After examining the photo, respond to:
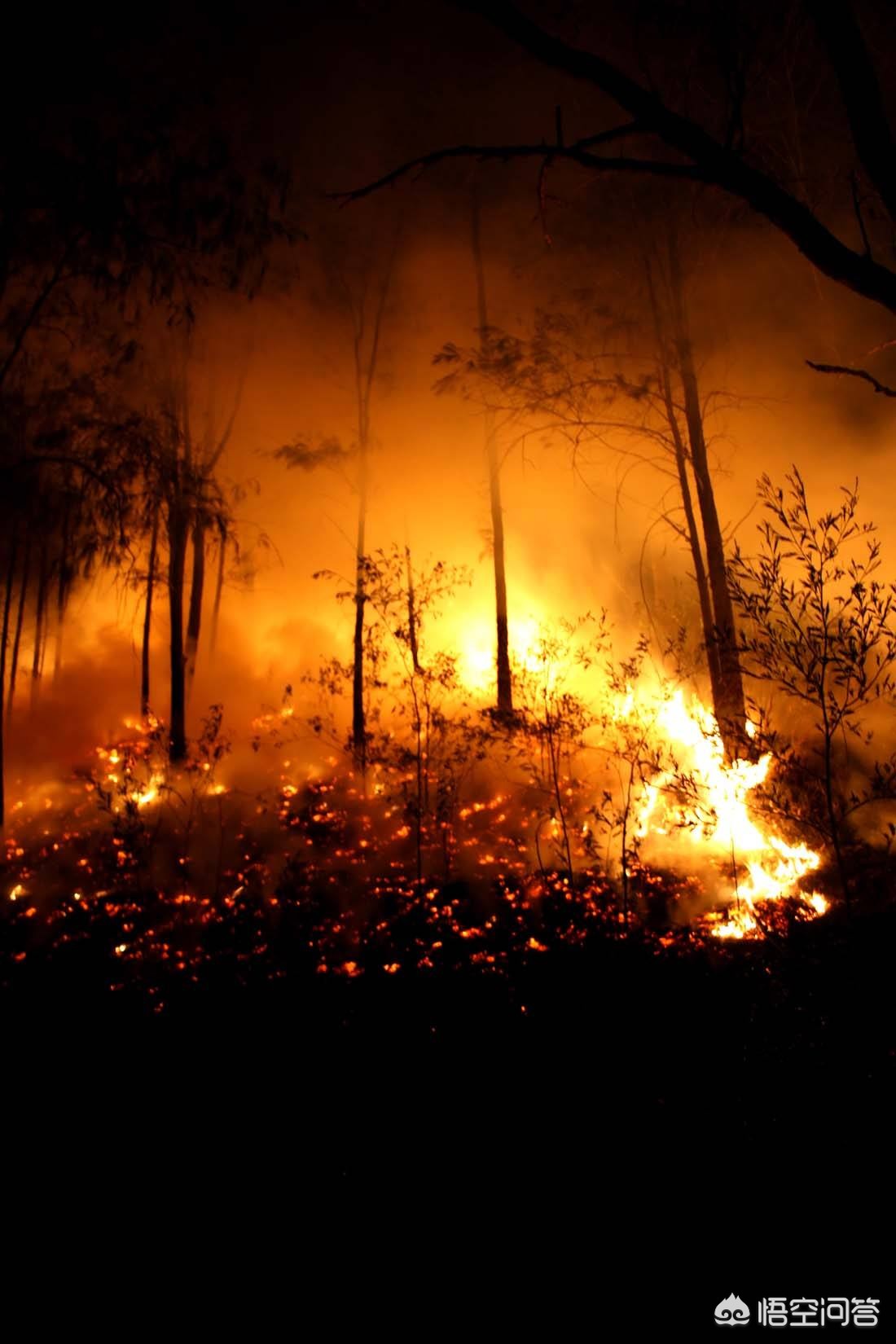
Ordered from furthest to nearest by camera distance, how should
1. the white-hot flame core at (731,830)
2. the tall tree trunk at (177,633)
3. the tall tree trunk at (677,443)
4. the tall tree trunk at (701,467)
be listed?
the tall tree trunk at (177,633)
the tall tree trunk at (677,443)
the tall tree trunk at (701,467)
the white-hot flame core at (731,830)

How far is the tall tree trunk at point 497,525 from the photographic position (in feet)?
41.7

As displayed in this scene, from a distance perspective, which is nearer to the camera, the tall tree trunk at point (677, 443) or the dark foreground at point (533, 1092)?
the dark foreground at point (533, 1092)

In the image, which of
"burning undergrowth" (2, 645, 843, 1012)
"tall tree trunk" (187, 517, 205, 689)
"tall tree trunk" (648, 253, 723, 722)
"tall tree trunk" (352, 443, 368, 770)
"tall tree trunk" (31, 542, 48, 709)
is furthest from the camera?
"tall tree trunk" (31, 542, 48, 709)

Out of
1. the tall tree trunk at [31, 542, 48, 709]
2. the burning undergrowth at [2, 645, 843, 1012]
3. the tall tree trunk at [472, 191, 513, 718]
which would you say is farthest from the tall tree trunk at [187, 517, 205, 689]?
the tall tree trunk at [472, 191, 513, 718]

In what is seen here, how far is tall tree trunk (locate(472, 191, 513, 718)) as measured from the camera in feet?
41.7

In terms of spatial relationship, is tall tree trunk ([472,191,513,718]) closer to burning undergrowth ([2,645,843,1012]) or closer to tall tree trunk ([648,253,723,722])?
burning undergrowth ([2,645,843,1012])

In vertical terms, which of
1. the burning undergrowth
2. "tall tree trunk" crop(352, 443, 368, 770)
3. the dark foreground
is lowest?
the dark foreground

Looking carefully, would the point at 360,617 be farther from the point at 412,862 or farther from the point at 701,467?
the point at 701,467

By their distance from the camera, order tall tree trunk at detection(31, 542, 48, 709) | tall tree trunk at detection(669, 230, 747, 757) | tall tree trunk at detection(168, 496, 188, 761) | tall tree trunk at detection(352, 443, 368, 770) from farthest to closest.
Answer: tall tree trunk at detection(31, 542, 48, 709), tall tree trunk at detection(168, 496, 188, 761), tall tree trunk at detection(352, 443, 368, 770), tall tree trunk at detection(669, 230, 747, 757)

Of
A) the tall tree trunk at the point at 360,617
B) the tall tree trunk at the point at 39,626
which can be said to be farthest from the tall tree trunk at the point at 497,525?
the tall tree trunk at the point at 39,626

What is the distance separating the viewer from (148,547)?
16359 millimetres

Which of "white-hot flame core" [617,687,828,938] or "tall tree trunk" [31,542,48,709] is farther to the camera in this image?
"tall tree trunk" [31,542,48,709]

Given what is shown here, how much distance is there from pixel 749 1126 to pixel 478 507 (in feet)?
51.4

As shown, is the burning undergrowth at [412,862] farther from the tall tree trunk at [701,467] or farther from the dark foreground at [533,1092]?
the tall tree trunk at [701,467]
